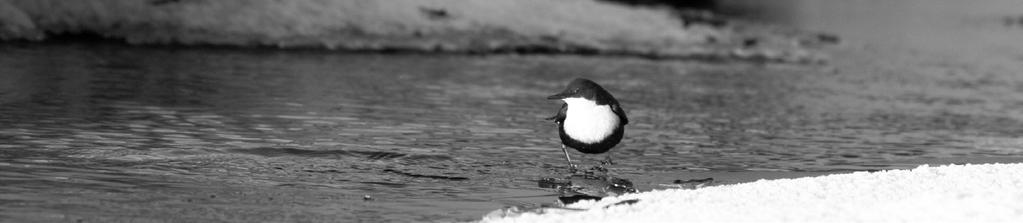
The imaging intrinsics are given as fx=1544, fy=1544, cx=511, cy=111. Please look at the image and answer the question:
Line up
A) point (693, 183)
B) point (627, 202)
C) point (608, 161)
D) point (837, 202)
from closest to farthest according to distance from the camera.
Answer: point (837, 202), point (627, 202), point (693, 183), point (608, 161)

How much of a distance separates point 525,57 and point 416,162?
11.5 meters

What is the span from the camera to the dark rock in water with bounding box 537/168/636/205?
933cm

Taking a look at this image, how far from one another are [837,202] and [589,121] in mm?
3163

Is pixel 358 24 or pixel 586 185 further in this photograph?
pixel 358 24

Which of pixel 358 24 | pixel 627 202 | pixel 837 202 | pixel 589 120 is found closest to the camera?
pixel 837 202

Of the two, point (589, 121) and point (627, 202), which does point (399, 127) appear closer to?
point (589, 121)

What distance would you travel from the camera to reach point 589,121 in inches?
412

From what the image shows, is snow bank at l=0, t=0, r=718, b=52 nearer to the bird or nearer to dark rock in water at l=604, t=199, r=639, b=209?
the bird

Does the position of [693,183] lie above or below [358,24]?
below

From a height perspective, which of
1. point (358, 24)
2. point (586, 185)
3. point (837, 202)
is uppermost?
point (358, 24)

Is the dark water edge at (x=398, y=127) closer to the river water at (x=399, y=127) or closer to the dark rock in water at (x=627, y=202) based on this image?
the river water at (x=399, y=127)

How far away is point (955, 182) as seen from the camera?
26.7 feet

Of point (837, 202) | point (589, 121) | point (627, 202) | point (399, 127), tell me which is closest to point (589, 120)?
point (589, 121)

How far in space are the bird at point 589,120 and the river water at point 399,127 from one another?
28 cm
